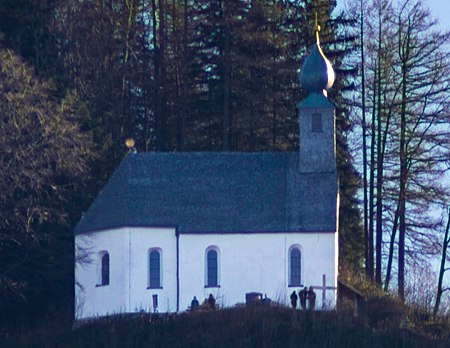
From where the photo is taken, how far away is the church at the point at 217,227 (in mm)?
68438

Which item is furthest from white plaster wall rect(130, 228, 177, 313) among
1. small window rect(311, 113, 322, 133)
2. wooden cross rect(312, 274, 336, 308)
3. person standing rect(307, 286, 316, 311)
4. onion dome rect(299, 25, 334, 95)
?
onion dome rect(299, 25, 334, 95)

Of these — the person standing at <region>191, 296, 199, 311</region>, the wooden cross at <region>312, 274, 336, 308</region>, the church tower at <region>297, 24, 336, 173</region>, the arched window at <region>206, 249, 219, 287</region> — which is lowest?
the person standing at <region>191, 296, 199, 311</region>

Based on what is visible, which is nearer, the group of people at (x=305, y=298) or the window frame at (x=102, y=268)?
the group of people at (x=305, y=298)

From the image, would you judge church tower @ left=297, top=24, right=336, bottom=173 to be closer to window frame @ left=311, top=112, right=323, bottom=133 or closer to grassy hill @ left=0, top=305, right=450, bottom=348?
window frame @ left=311, top=112, right=323, bottom=133

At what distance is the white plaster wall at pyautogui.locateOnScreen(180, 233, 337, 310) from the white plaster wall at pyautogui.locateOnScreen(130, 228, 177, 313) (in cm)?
32

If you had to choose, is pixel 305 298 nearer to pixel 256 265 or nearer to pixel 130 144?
pixel 256 265

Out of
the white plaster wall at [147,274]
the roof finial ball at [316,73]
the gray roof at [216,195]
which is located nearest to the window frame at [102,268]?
the gray roof at [216,195]

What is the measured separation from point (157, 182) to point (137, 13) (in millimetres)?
15579

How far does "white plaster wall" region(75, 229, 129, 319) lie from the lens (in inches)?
2697

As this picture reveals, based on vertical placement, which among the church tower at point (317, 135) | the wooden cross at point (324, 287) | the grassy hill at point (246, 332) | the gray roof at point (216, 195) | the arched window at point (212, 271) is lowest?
the grassy hill at point (246, 332)

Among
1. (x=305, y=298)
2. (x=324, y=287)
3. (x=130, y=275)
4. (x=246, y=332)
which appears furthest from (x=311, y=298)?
(x=130, y=275)

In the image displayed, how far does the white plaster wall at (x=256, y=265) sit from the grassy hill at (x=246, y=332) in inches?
118

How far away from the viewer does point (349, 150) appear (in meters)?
76.4

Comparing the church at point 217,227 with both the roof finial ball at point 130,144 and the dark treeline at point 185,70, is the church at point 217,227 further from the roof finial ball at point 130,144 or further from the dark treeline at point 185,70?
the roof finial ball at point 130,144
